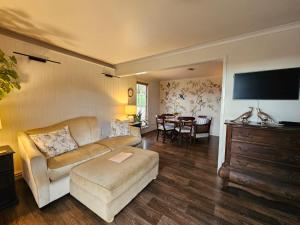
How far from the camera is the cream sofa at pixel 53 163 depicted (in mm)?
1651

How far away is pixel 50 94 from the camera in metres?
2.76

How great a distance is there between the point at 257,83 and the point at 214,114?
11.2 feet

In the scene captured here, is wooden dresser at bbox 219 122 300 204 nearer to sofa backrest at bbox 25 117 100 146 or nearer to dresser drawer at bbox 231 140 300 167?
dresser drawer at bbox 231 140 300 167

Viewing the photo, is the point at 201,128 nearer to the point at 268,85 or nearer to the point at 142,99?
the point at 268,85

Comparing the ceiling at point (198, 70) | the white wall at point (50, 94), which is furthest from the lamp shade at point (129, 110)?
the ceiling at point (198, 70)

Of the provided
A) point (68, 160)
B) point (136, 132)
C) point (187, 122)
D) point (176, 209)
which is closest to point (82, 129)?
point (68, 160)

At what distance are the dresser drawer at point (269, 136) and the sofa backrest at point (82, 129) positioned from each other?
2.66m

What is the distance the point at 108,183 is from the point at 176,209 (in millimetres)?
915

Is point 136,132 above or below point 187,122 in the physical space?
below

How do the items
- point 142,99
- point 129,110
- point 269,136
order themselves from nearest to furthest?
point 269,136 < point 129,110 < point 142,99

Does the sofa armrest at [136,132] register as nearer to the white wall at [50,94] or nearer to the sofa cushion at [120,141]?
the sofa cushion at [120,141]

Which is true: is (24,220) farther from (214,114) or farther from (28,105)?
(214,114)

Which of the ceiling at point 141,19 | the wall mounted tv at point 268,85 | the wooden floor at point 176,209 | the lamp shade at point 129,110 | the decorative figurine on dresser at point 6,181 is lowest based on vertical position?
the wooden floor at point 176,209

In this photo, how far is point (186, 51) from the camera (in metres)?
2.85
